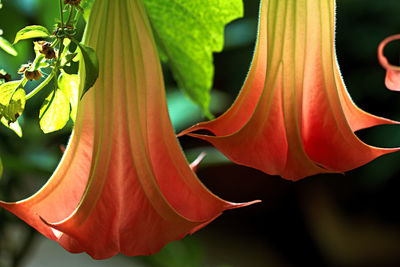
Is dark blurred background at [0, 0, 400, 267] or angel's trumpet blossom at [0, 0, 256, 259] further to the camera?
dark blurred background at [0, 0, 400, 267]

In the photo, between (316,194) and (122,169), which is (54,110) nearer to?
(122,169)

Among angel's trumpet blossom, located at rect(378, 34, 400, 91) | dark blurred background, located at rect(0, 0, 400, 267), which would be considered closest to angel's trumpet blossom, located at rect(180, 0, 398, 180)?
angel's trumpet blossom, located at rect(378, 34, 400, 91)

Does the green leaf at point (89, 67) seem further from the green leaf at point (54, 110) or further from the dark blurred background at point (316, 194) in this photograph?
the dark blurred background at point (316, 194)

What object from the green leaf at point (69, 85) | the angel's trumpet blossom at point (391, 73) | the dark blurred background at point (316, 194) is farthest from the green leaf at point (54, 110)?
the dark blurred background at point (316, 194)

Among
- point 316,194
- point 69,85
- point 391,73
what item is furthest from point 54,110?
point 316,194

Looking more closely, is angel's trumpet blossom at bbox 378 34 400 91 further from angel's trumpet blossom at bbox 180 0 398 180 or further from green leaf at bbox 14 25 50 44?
green leaf at bbox 14 25 50 44

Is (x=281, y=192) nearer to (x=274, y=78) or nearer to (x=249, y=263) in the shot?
(x=249, y=263)
